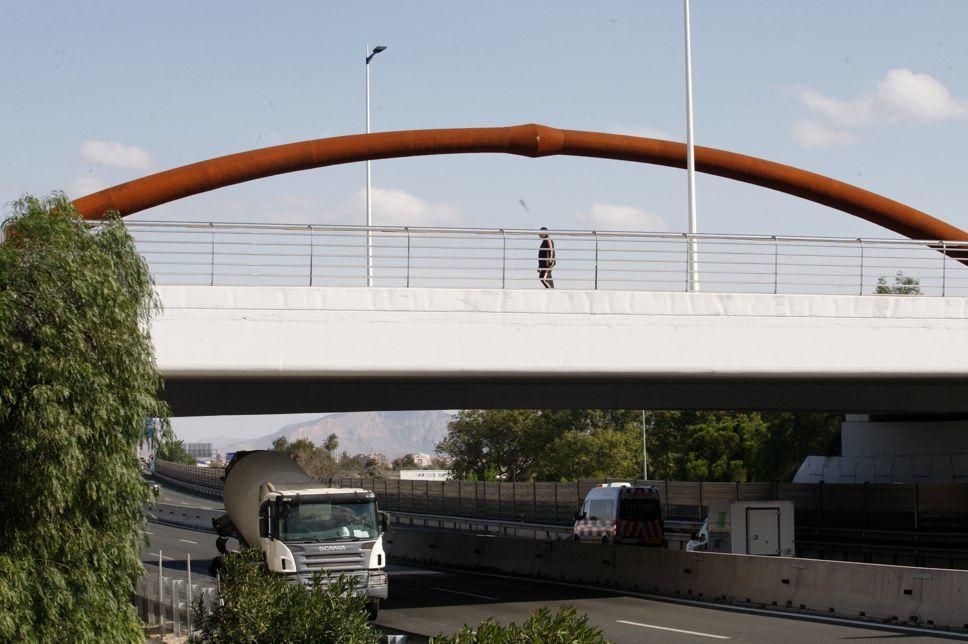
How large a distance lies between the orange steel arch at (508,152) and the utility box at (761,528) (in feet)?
39.6

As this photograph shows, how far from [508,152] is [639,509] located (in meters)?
12.6

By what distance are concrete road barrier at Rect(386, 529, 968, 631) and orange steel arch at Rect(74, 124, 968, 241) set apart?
12.6 m

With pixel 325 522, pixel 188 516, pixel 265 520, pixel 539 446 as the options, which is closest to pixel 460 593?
pixel 325 522

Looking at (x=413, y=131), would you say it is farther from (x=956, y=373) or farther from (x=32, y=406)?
(x=32, y=406)

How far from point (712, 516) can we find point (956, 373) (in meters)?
17.9

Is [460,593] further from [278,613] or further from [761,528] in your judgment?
[278,613]

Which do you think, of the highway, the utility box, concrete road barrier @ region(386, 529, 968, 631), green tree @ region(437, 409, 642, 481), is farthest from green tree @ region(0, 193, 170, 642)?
green tree @ region(437, 409, 642, 481)

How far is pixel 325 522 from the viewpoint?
25.3 metres

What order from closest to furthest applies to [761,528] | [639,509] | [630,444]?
[761,528] < [639,509] < [630,444]

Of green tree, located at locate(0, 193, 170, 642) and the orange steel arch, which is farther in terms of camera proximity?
the orange steel arch

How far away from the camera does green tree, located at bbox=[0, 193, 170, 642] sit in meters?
14.4

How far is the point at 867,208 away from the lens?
42.0 metres

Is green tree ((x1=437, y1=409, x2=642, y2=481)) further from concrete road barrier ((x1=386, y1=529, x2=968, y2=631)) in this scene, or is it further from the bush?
the bush

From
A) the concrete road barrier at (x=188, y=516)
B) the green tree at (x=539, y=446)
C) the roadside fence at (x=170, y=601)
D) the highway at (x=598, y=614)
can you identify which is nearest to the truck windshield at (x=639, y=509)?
the highway at (x=598, y=614)
